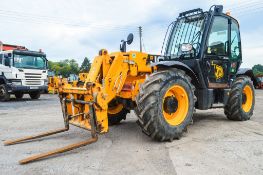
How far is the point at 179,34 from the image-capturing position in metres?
6.79

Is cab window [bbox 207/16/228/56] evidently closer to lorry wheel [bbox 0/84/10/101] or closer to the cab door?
the cab door

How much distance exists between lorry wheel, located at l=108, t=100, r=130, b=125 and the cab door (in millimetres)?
2047

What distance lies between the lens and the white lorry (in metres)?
14.2

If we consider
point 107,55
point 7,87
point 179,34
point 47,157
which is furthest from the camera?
point 7,87

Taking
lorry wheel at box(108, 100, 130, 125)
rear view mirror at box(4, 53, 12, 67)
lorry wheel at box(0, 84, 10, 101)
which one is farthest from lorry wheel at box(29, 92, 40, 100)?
lorry wheel at box(108, 100, 130, 125)

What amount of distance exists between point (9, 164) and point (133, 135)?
240cm

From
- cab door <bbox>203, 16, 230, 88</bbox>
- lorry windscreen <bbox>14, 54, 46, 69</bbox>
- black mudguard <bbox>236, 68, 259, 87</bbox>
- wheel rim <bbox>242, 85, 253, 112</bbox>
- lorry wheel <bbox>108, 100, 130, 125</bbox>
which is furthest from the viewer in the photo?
lorry windscreen <bbox>14, 54, 46, 69</bbox>

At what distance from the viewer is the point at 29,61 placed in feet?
48.2

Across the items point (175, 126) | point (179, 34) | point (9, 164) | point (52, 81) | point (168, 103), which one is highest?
point (179, 34)

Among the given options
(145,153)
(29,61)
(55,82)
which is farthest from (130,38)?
(29,61)

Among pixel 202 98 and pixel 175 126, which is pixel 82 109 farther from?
pixel 202 98

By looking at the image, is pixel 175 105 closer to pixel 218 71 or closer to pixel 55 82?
pixel 218 71

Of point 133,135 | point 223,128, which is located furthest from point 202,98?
point 133,135

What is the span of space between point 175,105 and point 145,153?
1.29 metres
